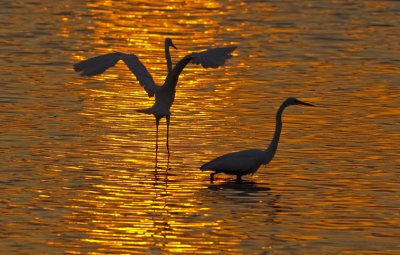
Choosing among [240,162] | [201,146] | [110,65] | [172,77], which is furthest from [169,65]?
[240,162]

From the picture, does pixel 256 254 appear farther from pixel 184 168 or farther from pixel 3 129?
pixel 3 129

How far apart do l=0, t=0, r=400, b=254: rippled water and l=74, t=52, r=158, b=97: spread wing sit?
4.52ft

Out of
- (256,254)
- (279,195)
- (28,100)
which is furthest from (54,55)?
(256,254)

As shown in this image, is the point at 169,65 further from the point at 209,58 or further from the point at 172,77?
the point at 209,58

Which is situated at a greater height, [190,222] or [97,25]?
[97,25]

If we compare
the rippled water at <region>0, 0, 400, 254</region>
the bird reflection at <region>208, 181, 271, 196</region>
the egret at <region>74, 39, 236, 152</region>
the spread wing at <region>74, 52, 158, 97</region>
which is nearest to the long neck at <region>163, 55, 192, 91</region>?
the egret at <region>74, 39, 236, 152</region>

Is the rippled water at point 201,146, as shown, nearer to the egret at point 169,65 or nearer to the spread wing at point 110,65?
the egret at point 169,65

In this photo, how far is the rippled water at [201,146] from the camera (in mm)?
18531

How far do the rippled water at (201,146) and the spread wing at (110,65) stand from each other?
1.38 m

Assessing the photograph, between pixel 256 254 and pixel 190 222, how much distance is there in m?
2.16

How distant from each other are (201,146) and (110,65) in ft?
8.79

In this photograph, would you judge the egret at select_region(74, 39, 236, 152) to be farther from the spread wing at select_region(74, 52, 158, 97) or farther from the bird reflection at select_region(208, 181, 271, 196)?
the bird reflection at select_region(208, 181, 271, 196)

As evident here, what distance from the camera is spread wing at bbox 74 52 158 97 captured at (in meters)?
24.8

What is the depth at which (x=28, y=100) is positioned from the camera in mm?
30938
